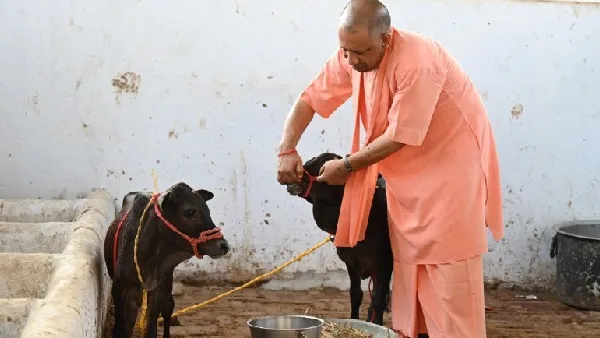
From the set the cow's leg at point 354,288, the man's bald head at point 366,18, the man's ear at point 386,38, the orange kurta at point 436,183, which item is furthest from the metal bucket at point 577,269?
the man's bald head at point 366,18

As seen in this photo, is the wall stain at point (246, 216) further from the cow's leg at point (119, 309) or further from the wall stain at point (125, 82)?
the cow's leg at point (119, 309)

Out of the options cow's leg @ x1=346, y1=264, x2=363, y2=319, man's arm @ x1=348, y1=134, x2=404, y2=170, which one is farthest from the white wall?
man's arm @ x1=348, y1=134, x2=404, y2=170

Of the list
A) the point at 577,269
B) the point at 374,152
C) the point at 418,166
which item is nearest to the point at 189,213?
the point at 374,152

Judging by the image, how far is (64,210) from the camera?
588 centimetres

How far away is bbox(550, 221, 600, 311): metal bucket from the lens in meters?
6.39

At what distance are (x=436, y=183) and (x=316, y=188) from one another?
78 cm

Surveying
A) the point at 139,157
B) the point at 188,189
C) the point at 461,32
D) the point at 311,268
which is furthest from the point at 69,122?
the point at 461,32

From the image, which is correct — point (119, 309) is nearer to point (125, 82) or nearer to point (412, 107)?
point (412, 107)

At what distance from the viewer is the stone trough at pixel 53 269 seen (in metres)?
3.12

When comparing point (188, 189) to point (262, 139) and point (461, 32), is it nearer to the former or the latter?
point (262, 139)

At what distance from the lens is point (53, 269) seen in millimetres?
3988

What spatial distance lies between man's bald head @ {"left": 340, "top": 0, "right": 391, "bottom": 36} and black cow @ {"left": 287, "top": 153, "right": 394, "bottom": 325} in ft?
3.36

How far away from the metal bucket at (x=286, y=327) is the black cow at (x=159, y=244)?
62 cm

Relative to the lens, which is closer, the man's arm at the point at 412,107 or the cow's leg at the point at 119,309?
the man's arm at the point at 412,107
